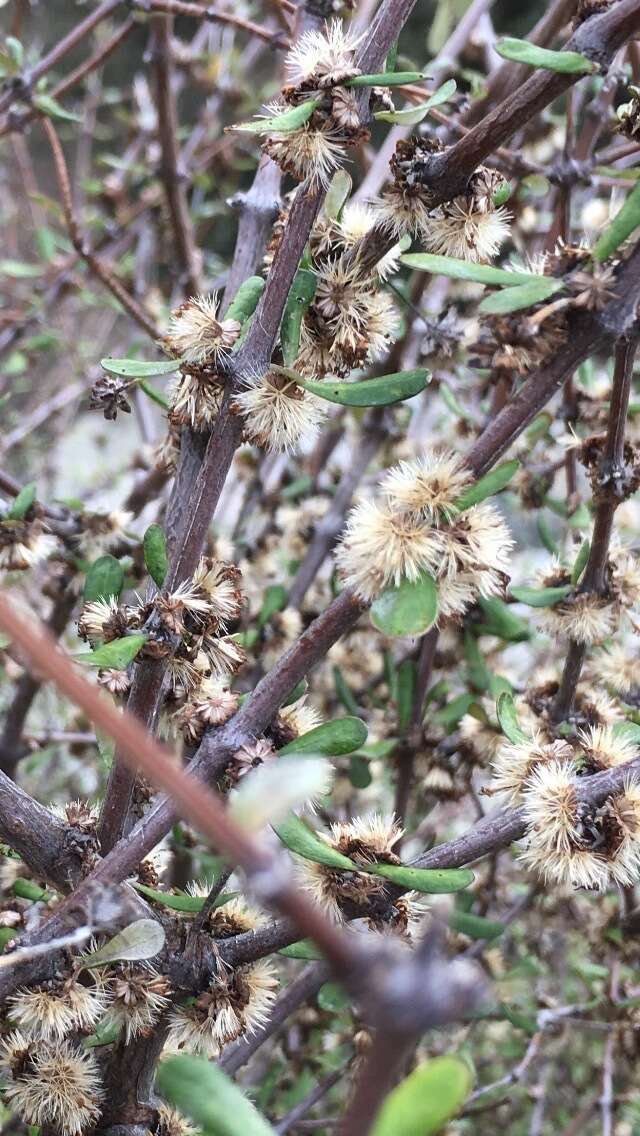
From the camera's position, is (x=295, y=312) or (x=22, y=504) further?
(x=22, y=504)

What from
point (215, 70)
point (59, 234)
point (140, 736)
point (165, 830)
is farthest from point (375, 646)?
point (59, 234)

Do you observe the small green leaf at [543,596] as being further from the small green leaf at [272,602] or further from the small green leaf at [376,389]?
the small green leaf at [272,602]

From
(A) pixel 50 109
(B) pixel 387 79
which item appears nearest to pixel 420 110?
(B) pixel 387 79

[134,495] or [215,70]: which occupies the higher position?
[215,70]

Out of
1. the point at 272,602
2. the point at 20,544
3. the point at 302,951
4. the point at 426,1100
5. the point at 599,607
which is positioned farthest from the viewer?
the point at 272,602

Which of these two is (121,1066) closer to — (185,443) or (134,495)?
(185,443)

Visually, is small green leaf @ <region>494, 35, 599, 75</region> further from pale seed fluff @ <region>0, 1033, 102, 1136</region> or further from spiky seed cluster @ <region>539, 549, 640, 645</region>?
pale seed fluff @ <region>0, 1033, 102, 1136</region>

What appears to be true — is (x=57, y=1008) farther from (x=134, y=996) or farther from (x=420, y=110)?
(x=420, y=110)
